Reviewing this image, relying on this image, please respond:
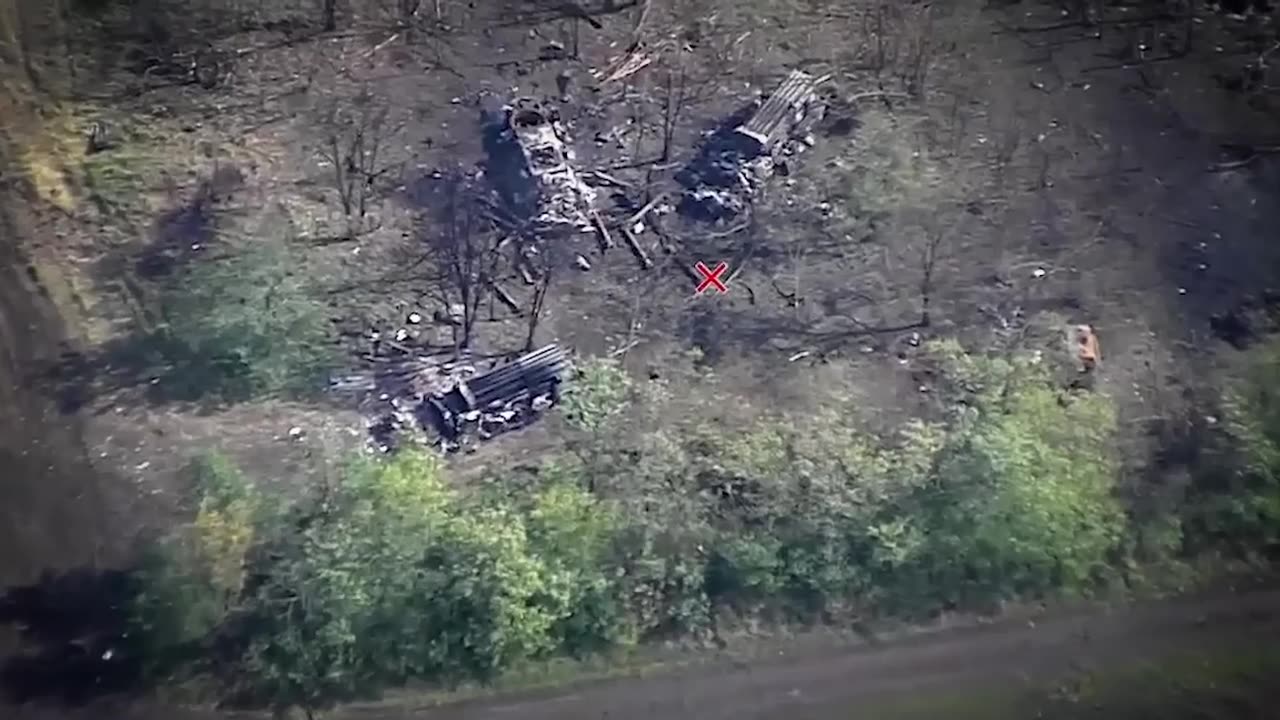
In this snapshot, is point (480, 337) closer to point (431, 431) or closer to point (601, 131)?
point (431, 431)

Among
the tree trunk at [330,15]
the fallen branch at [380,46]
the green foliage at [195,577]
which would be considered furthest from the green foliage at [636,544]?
the tree trunk at [330,15]

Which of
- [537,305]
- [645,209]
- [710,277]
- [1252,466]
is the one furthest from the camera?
[645,209]

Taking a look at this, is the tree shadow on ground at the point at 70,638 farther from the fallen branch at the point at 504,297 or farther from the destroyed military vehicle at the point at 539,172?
the destroyed military vehicle at the point at 539,172

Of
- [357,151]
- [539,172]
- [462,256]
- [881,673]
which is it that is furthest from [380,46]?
[881,673]

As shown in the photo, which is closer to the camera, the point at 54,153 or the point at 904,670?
the point at 904,670

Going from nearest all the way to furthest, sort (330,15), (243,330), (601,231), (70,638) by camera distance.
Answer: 1. (70,638)
2. (243,330)
3. (601,231)
4. (330,15)

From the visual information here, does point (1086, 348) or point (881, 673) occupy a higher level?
point (1086, 348)

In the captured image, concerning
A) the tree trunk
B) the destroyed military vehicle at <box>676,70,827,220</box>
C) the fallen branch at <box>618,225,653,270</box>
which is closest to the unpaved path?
the fallen branch at <box>618,225,653,270</box>

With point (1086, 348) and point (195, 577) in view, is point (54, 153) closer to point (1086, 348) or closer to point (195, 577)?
point (195, 577)
